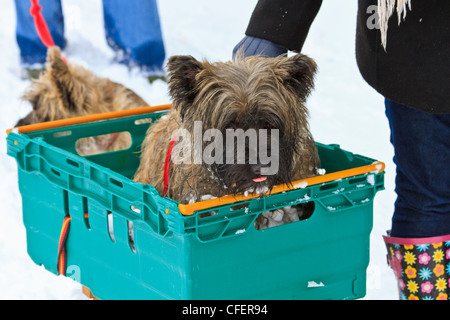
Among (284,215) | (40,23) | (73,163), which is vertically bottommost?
(284,215)

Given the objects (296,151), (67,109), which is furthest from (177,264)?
(67,109)

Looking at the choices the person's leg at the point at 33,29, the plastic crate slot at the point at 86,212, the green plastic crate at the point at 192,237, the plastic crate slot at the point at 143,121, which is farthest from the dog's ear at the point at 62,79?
the person's leg at the point at 33,29

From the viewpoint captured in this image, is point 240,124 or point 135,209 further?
point 135,209

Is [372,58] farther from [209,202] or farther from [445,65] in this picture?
[209,202]

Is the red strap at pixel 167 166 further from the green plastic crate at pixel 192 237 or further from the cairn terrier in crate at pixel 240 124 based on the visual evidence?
the green plastic crate at pixel 192 237

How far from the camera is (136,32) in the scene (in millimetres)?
5223

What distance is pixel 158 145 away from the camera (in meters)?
2.62

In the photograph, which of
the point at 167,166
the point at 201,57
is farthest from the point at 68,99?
the point at 167,166

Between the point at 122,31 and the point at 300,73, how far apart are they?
3354mm

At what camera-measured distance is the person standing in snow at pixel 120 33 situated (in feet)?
16.9

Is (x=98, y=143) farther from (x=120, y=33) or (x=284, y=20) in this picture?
(x=120, y=33)

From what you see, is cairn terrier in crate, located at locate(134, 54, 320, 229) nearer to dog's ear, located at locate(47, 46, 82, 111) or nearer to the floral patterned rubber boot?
the floral patterned rubber boot

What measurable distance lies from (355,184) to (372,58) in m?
0.42

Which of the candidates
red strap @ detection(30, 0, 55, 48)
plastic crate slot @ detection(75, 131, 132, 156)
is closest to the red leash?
red strap @ detection(30, 0, 55, 48)
